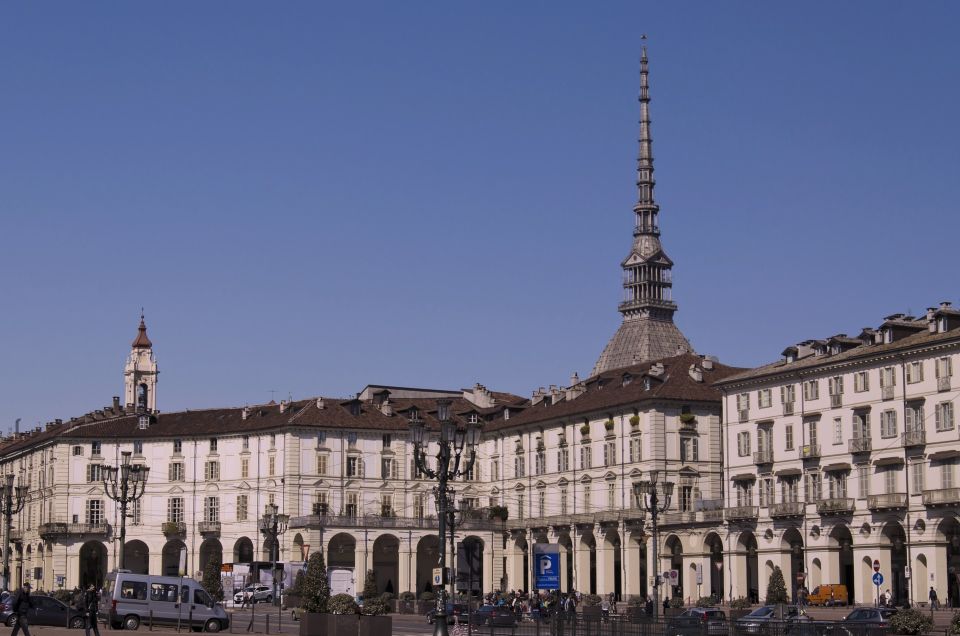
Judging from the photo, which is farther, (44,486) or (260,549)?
(44,486)

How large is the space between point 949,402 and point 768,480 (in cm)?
1576

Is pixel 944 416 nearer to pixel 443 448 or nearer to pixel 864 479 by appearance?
pixel 864 479

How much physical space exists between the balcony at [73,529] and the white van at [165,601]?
63.9 meters

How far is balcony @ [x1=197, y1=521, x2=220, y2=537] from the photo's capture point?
12581cm

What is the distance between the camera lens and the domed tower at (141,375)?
157125 mm

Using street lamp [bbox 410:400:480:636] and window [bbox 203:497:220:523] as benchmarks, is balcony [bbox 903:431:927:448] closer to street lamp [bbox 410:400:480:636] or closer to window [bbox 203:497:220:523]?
street lamp [bbox 410:400:480:636]

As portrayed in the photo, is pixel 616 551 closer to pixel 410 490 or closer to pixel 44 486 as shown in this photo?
pixel 410 490

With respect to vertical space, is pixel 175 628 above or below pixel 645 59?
below

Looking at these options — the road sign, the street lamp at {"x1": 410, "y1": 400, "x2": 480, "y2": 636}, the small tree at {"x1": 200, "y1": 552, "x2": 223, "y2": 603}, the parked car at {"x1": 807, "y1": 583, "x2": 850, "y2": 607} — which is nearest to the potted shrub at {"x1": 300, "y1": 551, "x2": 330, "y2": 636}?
the street lamp at {"x1": 410, "y1": 400, "x2": 480, "y2": 636}

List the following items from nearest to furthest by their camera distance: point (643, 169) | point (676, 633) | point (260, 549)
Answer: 1. point (676, 633)
2. point (260, 549)
3. point (643, 169)

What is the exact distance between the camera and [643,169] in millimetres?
188250

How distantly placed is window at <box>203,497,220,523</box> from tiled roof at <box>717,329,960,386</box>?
42.6 meters

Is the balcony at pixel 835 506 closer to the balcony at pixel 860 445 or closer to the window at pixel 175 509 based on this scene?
the balcony at pixel 860 445

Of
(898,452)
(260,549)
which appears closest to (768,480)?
(898,452)
